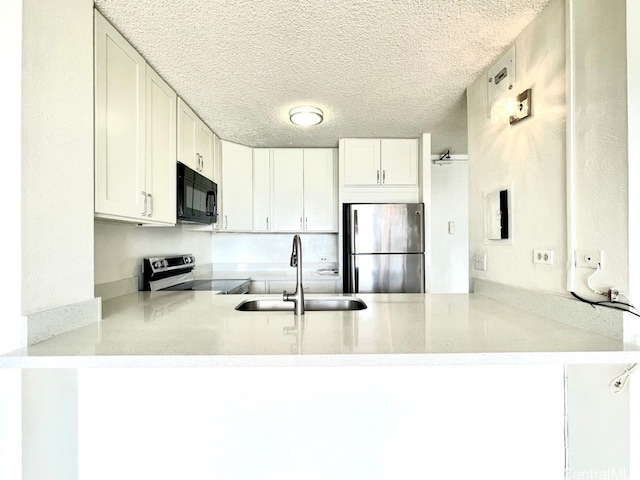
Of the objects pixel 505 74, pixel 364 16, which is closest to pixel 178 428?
pixel 364 16

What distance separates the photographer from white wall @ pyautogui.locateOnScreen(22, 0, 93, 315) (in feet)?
3.13

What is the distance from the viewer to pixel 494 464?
1.21m

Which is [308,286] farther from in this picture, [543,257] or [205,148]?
[543,257]

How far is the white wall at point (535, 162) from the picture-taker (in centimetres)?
128

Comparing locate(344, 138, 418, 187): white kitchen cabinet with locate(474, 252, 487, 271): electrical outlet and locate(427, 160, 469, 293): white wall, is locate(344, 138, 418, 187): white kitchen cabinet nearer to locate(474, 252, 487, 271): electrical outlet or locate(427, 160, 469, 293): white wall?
locate(427, 160, 469, 293): white wall

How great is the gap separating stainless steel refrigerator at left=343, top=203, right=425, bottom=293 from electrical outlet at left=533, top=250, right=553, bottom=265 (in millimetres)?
1515

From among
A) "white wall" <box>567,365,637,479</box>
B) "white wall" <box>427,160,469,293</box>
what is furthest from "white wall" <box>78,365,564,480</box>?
"white wall" <box>427,160,469,293</box>

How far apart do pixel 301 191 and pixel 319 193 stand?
189mm

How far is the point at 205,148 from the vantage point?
2703 mm

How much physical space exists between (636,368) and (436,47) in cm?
152

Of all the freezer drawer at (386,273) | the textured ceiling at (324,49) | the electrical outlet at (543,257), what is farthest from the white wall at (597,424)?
the freezer drawer at (386,273)
